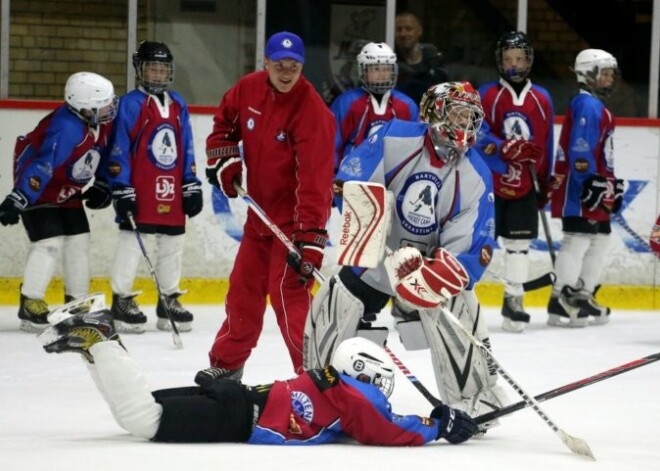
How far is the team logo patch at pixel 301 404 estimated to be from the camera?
4164 millimetres

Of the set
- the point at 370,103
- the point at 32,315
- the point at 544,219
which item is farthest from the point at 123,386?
the point at 544,219

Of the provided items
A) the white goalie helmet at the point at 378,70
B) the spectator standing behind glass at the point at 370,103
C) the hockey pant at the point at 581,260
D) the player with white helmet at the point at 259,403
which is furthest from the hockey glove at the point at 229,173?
the hockey pant at the point at 581,260

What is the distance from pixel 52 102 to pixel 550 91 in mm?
2747

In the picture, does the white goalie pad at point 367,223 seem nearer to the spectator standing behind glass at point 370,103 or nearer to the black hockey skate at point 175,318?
the black hockey skate at point 175,318

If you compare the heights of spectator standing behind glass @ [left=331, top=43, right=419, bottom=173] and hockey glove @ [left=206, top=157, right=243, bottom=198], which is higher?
spectator standing behind glass @ [left=331, top=43, right=419, bottom=173]

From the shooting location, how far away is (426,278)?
4332 mm

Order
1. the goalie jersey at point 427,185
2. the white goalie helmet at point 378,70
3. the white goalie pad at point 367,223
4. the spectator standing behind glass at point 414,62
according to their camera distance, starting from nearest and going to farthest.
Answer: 1. the white goalie pad at point 367,223
2. the goalie jersey at point 427,185
3. the white goalie helmet at point 378,70
4. the spectator standing behind glass at point 414,62

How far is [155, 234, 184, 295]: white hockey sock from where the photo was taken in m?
7.05

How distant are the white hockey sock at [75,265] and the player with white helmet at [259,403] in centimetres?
288

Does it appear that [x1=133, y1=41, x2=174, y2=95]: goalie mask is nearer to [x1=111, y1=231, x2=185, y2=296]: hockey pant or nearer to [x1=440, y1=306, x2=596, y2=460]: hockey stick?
[x1=111, y1=231, x2=185, y2=296]: hockey pant

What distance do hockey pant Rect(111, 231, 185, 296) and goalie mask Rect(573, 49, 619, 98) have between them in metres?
2.11

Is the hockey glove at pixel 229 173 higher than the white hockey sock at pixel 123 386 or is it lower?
higher

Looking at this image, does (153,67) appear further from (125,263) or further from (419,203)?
(419,203)

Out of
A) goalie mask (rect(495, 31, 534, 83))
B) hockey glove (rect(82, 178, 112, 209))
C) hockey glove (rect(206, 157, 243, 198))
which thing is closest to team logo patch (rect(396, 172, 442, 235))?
hockey glove (rect(206, 157, 243, 198))
